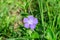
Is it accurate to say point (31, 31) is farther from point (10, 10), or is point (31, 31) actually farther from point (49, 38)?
point (10, 10)

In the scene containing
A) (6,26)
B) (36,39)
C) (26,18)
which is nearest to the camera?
(36,39)

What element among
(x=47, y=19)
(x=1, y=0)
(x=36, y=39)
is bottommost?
(x=36, y=39)

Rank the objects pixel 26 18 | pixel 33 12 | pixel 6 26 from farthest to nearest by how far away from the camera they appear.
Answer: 1. pixel 33 12
2. pixel 6 26
3. pixel 26 18

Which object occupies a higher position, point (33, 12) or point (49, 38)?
point (33, 12)

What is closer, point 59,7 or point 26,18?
point 26,18

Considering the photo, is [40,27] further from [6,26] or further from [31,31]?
[6,26]

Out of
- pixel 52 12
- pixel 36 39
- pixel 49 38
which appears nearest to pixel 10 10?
pixel 52 12
